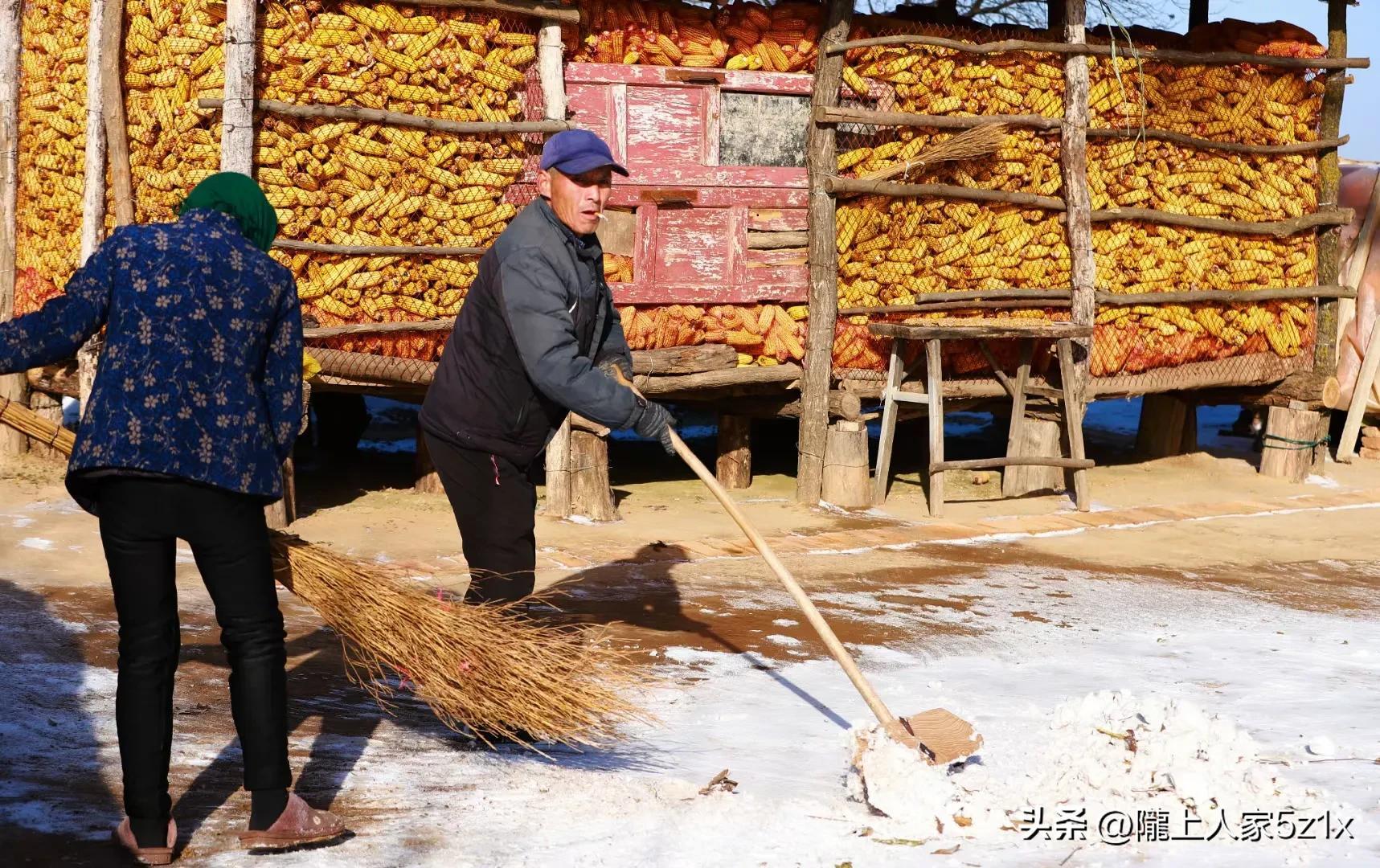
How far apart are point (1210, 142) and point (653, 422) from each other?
7210 mm

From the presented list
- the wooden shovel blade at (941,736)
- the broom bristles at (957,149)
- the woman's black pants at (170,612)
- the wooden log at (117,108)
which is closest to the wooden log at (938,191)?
the broom bristles at (957,149)

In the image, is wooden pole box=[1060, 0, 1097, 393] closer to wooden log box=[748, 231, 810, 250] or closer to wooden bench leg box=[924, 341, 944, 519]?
wooden bench leg box=[924, 341, 944, 519]

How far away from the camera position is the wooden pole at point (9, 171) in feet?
29.6

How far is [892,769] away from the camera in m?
3.82

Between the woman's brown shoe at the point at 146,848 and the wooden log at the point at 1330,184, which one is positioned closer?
the woman's brown shoe at the point at 146,848

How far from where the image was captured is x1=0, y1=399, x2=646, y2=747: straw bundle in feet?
12.9

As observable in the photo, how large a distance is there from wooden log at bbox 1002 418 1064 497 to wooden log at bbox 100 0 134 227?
562cm

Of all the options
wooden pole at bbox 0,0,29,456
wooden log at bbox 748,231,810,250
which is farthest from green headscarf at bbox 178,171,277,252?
wooden pole at bbox 0,0,29,456

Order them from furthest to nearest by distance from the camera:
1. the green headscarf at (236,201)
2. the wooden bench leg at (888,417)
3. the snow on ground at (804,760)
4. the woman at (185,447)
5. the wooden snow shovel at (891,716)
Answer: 1. the wooden bench leg at (888,417)
2. the wooden snow shovel at (891,716)
3. the snow on ground at (804,760)
4. the green headscarf at (236,201)
5. the woman at (185,447)

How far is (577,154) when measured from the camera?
417 centimetres

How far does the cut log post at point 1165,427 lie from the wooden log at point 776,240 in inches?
149

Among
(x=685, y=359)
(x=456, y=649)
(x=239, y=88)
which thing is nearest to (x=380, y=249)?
(x=239, y=88)

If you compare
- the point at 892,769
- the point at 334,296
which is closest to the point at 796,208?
the point at 334,296

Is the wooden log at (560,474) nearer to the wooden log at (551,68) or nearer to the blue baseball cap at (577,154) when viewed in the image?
the wooden log at (551,68)
